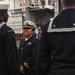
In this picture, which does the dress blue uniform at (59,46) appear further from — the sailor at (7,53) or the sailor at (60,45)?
the sailor at (7,53)

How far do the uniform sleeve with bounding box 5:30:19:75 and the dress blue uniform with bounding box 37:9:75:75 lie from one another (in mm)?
801

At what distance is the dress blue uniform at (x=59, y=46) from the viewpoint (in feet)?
8.11

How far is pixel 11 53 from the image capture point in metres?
3.45

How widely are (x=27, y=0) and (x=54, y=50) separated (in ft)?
75.6

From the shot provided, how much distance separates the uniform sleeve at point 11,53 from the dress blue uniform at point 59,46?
0.80 metres

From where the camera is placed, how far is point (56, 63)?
254cm

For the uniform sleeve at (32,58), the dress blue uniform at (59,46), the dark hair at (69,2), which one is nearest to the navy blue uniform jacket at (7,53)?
the dress blue uniform at (59,46)

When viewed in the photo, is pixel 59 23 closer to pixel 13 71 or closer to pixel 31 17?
pixel 13 71

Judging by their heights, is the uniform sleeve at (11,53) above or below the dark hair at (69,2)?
below

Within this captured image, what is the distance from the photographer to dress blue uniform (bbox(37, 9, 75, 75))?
2473 mm

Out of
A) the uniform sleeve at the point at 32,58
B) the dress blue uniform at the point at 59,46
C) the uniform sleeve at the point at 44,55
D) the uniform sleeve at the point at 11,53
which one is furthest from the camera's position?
the uniform sleeve at the point at 32,58

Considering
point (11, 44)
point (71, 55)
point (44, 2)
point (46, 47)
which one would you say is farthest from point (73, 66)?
point (44, 2)

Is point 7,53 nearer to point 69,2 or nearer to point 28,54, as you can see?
point 69,2

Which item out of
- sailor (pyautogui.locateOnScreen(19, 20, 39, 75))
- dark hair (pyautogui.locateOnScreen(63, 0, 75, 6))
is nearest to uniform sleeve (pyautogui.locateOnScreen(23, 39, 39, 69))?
sailor (pyautogui.locateOnScreen(19, 20, 39, 75))
